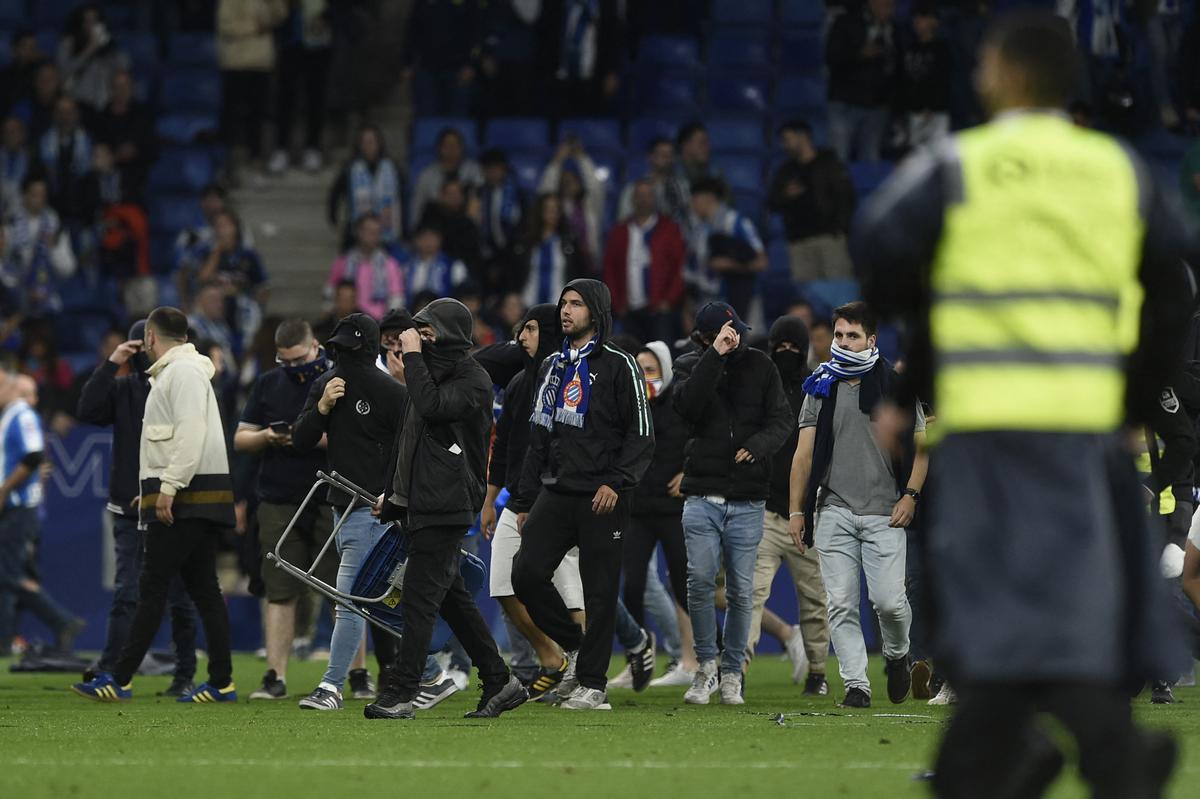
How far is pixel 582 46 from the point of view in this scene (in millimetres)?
20703

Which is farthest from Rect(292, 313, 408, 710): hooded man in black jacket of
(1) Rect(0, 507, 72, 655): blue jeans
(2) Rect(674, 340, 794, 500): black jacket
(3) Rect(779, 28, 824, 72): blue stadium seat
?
(3) Rect(779, 28, 824, 72): blue stadium seat

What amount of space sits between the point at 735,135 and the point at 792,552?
8.75 metres

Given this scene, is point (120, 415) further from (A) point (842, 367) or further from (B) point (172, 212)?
(B) point (172, 212)

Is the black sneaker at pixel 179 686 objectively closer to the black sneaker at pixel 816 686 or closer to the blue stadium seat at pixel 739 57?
the black sneaker at pixel 816 686

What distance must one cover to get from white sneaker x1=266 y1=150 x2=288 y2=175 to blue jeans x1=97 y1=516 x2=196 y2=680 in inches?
358

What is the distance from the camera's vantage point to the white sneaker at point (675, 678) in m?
13.2

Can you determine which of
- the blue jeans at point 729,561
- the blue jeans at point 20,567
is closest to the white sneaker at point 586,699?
the blue jeans at point 729,561

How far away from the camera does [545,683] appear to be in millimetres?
11391

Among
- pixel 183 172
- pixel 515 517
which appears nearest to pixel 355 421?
pixel 515 517

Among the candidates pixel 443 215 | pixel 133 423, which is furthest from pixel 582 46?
pixel 133 423

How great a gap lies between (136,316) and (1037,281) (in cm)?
1575

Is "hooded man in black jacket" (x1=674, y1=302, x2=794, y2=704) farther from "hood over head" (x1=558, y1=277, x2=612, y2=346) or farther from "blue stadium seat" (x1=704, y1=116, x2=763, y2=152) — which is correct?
"blue stadium seat" (x1=704, y1=116, x2=763, y2=152)

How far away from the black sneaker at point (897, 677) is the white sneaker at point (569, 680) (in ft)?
5.48

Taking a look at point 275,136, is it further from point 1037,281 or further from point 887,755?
point 1037,281
